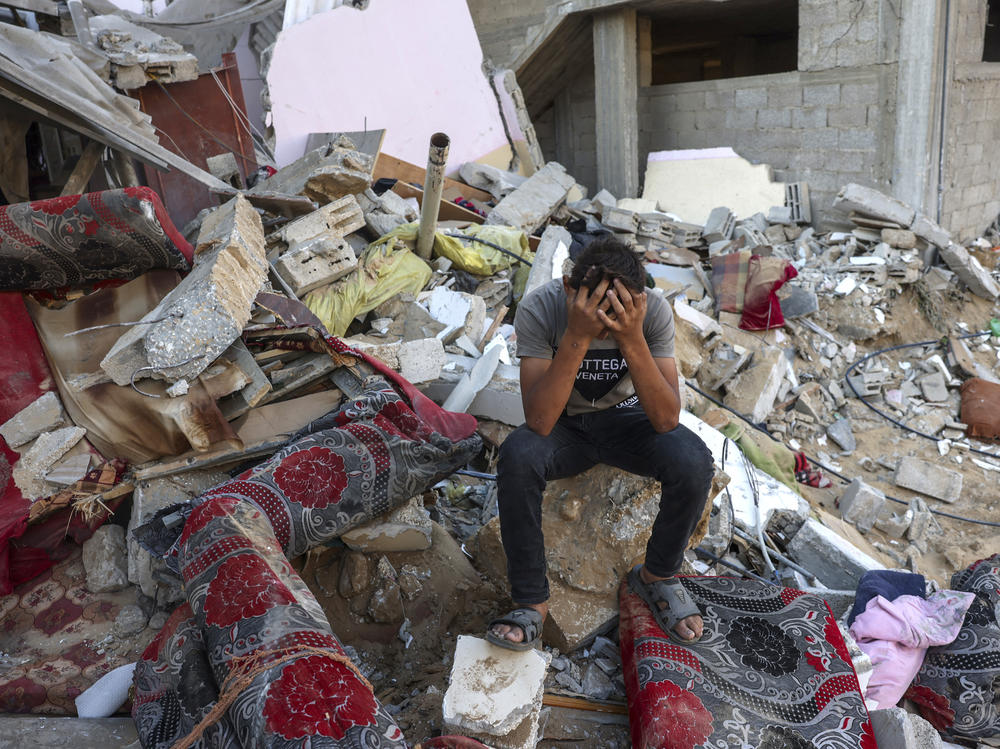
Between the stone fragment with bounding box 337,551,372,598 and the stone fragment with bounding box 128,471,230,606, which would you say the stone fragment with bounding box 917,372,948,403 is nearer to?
the stone fragment with bounding box 337,551,372,598

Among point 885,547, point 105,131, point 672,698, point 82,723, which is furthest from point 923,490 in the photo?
point 105,131

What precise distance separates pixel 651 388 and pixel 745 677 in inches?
44.2

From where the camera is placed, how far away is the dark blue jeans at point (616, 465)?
8.36 ft

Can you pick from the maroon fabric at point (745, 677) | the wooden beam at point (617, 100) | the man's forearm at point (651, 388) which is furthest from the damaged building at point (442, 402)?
the wooden beam at point (617, 100)

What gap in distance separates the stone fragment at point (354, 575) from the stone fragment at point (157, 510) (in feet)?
2.23

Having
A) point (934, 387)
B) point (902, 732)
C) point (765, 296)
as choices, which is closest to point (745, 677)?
point (902, 732)

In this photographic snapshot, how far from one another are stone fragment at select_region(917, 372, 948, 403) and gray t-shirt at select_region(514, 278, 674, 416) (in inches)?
206

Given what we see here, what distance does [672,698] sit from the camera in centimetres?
244

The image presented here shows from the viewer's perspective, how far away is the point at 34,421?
3346 millimetres

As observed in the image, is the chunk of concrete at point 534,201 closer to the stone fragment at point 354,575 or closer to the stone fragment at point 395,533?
the stone fragment at point 395,533

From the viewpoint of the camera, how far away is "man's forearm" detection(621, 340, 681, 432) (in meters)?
2.54

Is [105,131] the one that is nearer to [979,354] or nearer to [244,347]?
[244,347]

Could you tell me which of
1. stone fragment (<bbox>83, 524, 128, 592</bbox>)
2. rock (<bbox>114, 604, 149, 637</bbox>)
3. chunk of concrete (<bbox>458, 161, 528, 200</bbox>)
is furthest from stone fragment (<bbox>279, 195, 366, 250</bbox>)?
chunk of concrete (<bbox>458, 161, 528, 200</bbox>)

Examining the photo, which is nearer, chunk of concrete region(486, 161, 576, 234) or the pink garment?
the pink garment
